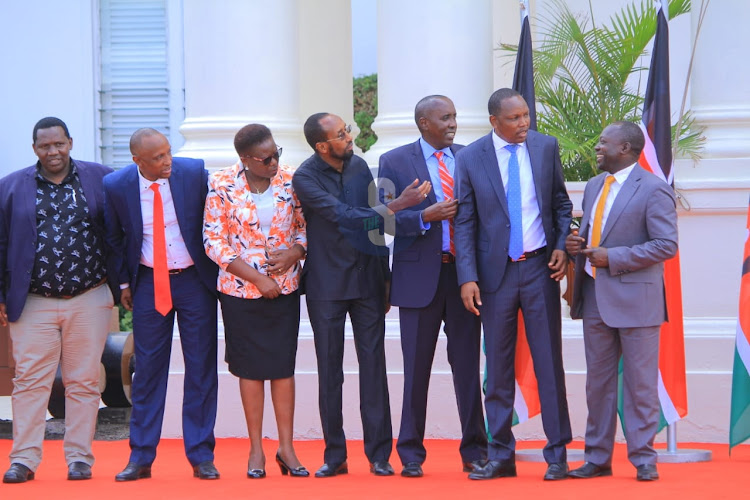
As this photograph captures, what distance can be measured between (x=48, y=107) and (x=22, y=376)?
24.4ft

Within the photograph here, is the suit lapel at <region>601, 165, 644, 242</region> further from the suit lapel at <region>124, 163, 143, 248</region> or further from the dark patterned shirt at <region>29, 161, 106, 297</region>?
the dark patterned shirt at <region>29, 161, 106, 297</region>

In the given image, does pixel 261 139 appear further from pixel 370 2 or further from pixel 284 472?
pixel 370 2

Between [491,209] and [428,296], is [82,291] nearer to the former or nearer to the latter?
[428,296]

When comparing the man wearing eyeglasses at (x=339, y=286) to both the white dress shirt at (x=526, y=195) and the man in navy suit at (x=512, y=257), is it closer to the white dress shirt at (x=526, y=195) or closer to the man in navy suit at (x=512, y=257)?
the man in navy suit at (x=512, y=257)

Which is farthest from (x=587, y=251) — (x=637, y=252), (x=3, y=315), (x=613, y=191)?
(x=3, y=315)

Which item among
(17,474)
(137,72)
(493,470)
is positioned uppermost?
(137,72)

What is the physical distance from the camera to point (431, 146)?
7.16m

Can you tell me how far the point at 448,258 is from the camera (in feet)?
23.2

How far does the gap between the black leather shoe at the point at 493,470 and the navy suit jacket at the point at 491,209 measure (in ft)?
2.90

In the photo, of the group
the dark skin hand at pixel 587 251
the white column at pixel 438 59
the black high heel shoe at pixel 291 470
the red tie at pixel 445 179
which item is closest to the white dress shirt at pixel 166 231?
the black high heel shoe at pixel 291 470

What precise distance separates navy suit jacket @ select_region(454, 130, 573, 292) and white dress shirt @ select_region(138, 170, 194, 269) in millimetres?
1482

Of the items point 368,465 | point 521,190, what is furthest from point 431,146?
point 368,465

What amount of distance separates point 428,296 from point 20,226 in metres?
2.25

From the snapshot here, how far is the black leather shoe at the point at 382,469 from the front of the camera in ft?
23.1
